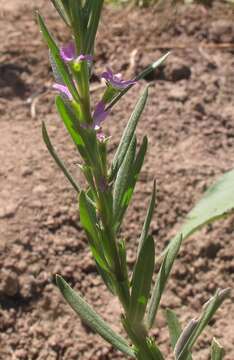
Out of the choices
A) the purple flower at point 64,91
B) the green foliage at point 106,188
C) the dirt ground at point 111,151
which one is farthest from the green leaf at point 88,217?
the dirt ground at point 111,151

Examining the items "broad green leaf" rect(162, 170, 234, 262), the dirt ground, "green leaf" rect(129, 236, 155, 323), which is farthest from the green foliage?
the dirt ground

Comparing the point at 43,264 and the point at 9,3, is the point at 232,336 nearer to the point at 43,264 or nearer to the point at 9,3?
the point at 43,264

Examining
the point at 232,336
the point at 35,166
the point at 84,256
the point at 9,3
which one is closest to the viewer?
the point at 232,336

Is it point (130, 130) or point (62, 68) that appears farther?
point (130, 130)

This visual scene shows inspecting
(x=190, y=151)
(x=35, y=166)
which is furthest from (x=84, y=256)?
(x=190, y=151)

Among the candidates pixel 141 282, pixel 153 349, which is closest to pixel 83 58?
pixel 141 282

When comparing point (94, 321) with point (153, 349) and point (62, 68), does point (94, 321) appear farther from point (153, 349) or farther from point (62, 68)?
point (62, 68)
